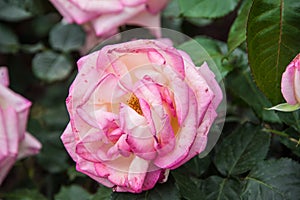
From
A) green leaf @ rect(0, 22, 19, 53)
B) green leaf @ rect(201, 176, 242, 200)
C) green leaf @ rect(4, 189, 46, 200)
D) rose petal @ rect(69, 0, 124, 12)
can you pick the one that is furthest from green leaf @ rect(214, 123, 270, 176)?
green leaf @ rect(0, 22, 19, 53)

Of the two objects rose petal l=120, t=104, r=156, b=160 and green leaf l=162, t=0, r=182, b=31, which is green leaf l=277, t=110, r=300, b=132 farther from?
green leaf l=162, t=0, r=182, b=31

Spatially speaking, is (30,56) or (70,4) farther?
(30,56)

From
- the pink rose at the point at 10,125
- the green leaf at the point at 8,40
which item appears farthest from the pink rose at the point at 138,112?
the green leaf at the point at 8,40

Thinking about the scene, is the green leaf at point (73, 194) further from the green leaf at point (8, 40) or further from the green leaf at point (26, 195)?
the green leaf at point (8, 40)

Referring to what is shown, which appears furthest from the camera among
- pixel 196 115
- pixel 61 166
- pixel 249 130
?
pixel 61 166

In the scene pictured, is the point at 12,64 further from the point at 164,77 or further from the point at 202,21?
the point at 164,77

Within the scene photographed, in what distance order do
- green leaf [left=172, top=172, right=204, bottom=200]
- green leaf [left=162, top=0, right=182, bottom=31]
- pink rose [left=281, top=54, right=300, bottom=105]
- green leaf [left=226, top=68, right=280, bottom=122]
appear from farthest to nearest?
green leaf [left=162, top=0, right=182, bottom=31] < green leaf [left=226, top=68, right=280, bottom=122] < green leaf [left=172, top=172, right=204, bottom=200] < pink rose [left=281, top=54, right=300, bottom=105]

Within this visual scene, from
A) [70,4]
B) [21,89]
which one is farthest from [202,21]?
[21,89]
